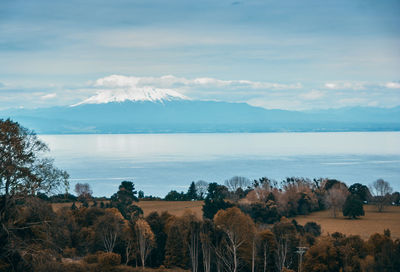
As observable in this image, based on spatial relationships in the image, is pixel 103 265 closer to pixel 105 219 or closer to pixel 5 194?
pixel 105 219

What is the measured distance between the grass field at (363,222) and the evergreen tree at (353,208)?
0.60 meters

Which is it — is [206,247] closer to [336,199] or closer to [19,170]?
[19,170]

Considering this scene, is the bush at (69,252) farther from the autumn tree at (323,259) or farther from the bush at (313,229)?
the bush at (313,229)

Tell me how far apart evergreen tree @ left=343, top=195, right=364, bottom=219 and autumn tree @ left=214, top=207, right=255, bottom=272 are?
19.7 m

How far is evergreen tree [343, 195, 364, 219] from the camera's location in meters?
41.8

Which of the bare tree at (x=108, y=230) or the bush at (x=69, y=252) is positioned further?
the bare tree at (x=108, y=230)

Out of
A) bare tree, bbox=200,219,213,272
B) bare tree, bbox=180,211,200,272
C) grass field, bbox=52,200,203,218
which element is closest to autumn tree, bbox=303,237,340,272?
bare tree, bbox=200,219,213,272

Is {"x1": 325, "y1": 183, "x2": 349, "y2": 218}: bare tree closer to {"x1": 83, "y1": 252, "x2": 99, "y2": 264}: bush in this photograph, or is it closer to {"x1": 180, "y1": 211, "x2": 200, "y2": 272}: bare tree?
{"x1": 180, "y1": 211, "x2": 200, "y2": 272}: bare tree

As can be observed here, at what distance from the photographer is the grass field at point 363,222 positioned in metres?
34.8

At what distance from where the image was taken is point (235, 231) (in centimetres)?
2522

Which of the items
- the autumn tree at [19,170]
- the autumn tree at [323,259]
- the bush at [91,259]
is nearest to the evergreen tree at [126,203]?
the bush at [91,259]

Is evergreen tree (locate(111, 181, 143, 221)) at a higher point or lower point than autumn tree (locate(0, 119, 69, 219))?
lower

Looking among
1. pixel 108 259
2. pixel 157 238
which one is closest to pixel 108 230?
pixel 157 238

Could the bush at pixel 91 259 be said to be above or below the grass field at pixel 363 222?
below
